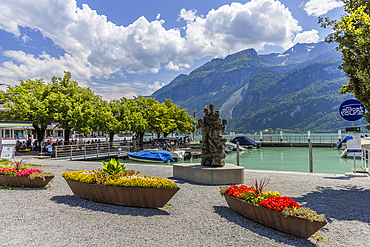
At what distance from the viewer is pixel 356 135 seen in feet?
37.1

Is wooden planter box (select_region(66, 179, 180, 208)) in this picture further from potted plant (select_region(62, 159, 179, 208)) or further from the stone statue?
the stone statue

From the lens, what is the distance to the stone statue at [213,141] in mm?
10078

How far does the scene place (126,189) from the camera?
5723 mm

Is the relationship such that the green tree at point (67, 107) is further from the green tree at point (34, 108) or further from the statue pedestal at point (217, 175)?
the statue pedestal at point (217, 175)

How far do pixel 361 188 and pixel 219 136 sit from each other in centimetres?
592

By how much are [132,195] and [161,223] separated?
47.3 inches

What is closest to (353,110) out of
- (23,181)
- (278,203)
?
(278,203)

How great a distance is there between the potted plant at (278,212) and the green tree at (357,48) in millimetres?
5395

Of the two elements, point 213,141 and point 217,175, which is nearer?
point 217,175

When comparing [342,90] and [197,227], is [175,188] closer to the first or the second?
[197,227]

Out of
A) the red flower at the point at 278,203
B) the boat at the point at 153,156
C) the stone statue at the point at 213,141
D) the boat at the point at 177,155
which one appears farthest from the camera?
the boat at the point at 177,155

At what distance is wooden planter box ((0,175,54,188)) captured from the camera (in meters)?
8.01

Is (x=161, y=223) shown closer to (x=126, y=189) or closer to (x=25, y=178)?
(x=126, y=189)

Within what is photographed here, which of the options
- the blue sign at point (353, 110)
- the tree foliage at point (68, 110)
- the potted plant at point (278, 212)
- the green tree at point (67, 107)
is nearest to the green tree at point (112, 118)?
the tree foliage at point (68, 110)
